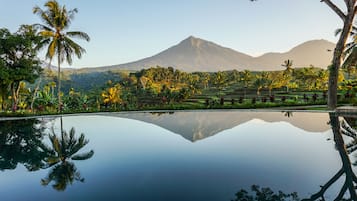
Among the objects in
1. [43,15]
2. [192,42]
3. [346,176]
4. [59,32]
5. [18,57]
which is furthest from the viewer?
[192,42]

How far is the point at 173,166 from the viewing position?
5375mm

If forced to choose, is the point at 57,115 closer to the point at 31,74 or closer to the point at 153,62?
the point at 31,74

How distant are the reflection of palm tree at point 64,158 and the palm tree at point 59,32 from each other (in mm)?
9311

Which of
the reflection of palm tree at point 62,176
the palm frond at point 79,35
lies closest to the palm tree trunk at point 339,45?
the reflection of palm tree at point 62,176

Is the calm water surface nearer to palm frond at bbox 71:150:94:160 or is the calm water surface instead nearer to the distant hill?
palm frond at bbox 71:150:94:160

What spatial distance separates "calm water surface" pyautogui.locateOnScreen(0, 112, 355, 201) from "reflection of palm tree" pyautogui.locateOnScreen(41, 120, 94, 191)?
0.03 meters

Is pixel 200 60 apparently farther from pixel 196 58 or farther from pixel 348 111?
pixel 348 111

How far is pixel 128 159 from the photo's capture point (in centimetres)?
607

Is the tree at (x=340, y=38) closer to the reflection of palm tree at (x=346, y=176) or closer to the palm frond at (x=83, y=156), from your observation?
the reflection of palm tree at (x=346, y=176)

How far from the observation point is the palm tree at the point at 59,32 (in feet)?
56.7

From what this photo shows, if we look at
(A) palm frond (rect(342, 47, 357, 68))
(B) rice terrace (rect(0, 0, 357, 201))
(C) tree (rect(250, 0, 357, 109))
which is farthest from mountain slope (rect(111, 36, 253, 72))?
(C) tree (rect(250, 0, 357, 109))

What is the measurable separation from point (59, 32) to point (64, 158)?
48.2 feet

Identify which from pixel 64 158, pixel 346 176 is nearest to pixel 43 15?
pixel 64 158

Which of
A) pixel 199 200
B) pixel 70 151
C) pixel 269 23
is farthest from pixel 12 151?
pixel 269 23
